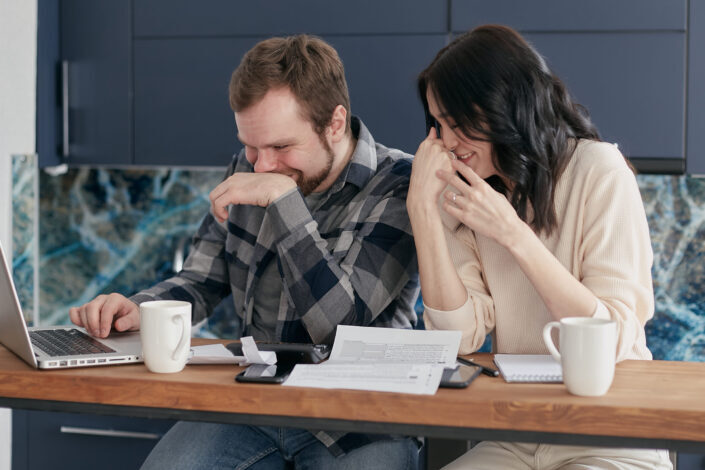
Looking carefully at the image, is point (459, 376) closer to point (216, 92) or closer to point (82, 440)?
point (216, 92)

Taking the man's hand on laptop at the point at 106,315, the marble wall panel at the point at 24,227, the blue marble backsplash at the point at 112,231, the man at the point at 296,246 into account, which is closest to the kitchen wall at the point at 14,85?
the marble wall panel at the point at 24,227

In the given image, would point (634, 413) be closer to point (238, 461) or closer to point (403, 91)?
point (238, 461)

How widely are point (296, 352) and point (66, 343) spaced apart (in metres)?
0.45

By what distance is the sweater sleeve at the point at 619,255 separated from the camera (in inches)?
56.9

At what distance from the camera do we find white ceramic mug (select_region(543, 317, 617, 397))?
1127 mm

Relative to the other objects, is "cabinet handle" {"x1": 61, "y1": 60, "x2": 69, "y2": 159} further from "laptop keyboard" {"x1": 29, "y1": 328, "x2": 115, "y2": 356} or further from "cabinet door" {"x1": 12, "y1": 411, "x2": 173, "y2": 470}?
"laptop keyboard" {"x1": 29, "y1": 328, "x2": 115, "y2": 356}

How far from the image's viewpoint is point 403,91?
238cm

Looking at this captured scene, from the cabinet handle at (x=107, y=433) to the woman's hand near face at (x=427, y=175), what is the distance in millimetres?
1282

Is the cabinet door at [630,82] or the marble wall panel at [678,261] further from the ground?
the cabinet door at [630,82]

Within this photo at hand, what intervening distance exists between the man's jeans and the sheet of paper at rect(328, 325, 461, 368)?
0.25 metres

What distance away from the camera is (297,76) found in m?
1.82

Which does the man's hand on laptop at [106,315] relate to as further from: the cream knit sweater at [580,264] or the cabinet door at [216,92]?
the cabinet door at [216,92]

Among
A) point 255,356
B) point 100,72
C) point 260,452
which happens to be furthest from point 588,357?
point 100,72

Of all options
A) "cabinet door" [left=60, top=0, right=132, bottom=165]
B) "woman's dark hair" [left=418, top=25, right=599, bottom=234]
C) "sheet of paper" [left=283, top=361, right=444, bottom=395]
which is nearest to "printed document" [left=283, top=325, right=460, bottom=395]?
"sheet of paper" [left=283, top=361, right=444, bottom=395]
